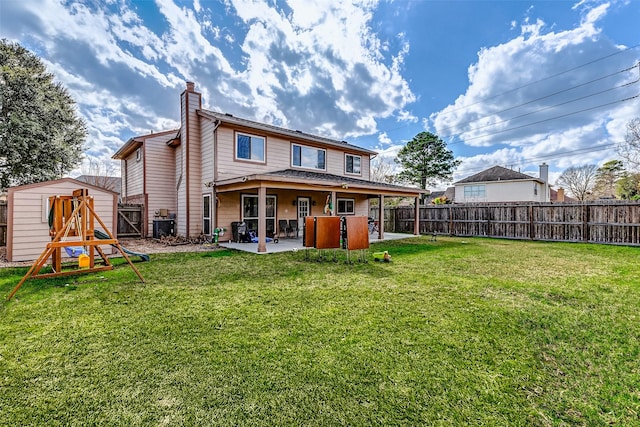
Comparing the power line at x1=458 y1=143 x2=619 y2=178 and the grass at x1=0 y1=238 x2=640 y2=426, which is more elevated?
the power line at x1=458 y1=143 x2=619 y2=178

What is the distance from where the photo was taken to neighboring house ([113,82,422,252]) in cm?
1027

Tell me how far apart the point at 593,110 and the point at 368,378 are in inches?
1095

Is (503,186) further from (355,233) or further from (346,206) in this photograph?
(355,233)

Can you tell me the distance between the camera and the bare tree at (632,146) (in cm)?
2019

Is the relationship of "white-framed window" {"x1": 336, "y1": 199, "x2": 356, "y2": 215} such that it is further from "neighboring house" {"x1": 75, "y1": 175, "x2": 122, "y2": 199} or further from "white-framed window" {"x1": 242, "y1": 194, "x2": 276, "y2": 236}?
"neighboring house" {"x1": 75, "y1": 175, "x2": 122, "y2": 199}

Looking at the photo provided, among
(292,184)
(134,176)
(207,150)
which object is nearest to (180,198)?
(207,150)

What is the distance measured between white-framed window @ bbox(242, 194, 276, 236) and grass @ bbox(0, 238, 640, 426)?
256 inches

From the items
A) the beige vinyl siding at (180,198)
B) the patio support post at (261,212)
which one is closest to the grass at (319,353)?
the patio support post at (261,212)

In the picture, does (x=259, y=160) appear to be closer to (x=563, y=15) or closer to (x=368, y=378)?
(x=368, y=378)

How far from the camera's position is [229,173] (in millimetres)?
10445

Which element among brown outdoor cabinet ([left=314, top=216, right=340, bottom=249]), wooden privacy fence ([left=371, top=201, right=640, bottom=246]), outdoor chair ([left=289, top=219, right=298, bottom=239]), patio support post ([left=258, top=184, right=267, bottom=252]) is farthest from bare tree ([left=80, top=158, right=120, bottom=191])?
brown outdoor cabinet ([left=314, top=216, right=340, bottom=249])

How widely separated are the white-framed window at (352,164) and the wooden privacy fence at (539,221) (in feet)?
12.2

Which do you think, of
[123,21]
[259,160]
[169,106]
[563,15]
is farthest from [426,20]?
[169,106]

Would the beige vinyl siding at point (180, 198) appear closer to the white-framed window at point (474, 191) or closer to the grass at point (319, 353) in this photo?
the grass at point (319, 353)
